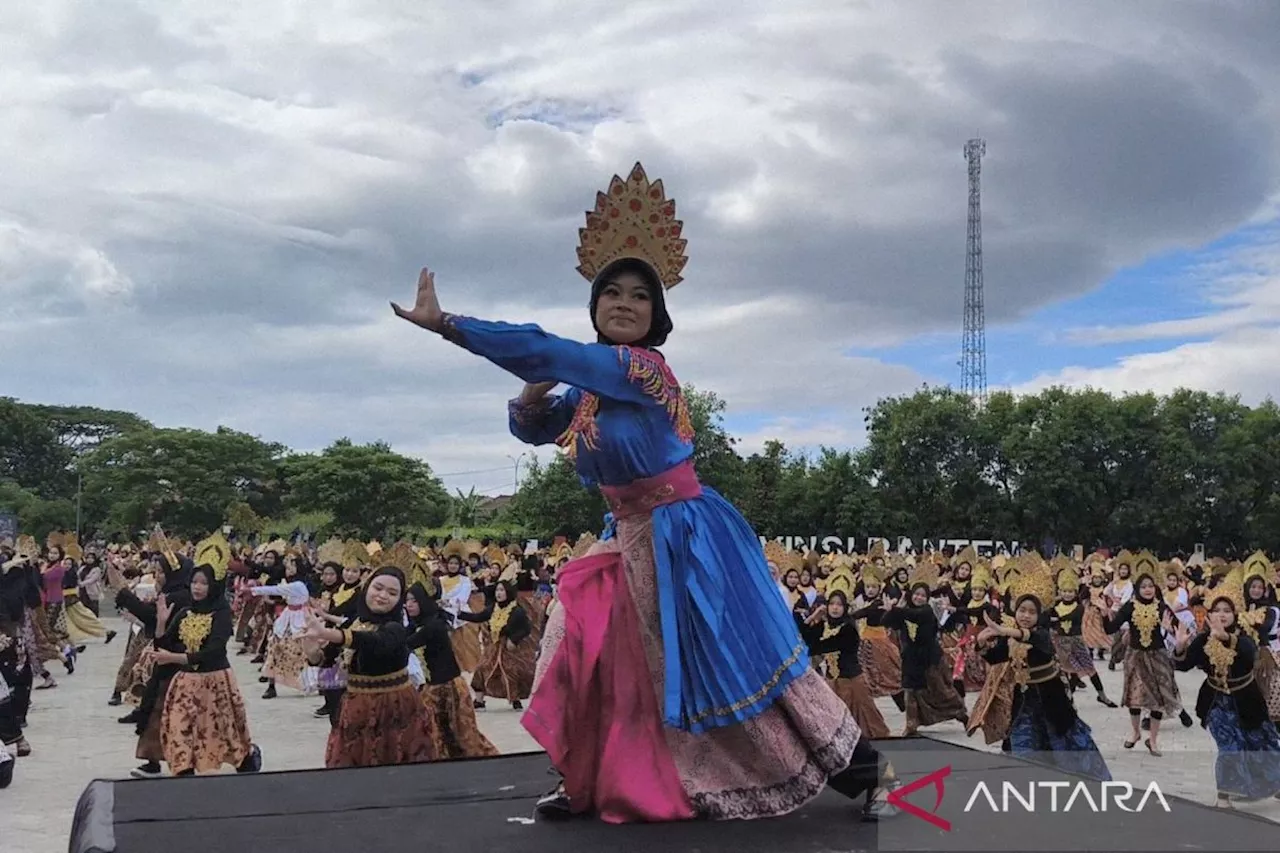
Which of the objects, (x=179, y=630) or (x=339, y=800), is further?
(x=179, y=630)

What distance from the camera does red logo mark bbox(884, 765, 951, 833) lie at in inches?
144

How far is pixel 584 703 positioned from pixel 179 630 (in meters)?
4.73

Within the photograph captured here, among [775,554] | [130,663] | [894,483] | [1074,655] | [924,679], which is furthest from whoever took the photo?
[894,483]

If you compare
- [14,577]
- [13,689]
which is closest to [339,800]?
[13,689]

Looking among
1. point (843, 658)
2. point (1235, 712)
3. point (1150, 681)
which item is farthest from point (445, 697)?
point (1150, 681)

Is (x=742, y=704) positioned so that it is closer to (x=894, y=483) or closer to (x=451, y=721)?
(x=451, y=721)

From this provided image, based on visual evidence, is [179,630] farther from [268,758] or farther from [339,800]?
[339,800]

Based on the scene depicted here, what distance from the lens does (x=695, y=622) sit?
151 inches

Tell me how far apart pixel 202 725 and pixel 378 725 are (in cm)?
152

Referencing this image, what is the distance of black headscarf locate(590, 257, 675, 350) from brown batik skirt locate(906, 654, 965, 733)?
793 cm

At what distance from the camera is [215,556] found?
311 inches

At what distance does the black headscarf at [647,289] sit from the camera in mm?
4066

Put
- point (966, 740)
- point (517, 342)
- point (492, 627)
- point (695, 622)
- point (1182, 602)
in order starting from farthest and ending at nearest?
point (1182, 602), point (492, 627), point (966, 740), point (695, 622), point (517, 342)

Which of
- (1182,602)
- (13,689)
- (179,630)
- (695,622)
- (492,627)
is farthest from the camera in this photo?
(1182,602)
